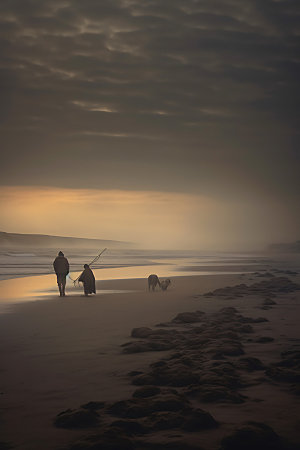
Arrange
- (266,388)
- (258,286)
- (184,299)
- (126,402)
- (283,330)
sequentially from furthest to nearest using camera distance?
1. (258,286)
2. (184,299)
3. (283,330)
4. (266,388)
5. (126,402)

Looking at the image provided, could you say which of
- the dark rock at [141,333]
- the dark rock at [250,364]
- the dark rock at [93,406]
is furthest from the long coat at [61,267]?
the dark rock at [93,406]

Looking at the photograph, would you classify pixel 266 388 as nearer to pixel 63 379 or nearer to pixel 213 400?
pixel 213 400

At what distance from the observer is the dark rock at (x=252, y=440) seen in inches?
194

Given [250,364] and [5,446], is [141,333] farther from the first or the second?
[5,446]

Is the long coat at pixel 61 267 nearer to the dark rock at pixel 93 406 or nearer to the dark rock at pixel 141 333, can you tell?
the dark rock at pixel 141 333

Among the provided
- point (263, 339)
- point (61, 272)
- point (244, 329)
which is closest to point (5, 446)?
point (263, 339)

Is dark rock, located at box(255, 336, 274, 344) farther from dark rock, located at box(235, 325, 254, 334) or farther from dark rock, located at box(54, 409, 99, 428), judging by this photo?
dark rock, located at box(54, 409, 99, 428)

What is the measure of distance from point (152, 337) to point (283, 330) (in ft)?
10.2

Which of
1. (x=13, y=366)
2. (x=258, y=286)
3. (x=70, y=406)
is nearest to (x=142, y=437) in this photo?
(x=70, y=406)

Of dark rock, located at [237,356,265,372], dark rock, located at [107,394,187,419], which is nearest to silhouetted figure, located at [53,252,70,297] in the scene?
dark rock, located at [237,356,265,372]

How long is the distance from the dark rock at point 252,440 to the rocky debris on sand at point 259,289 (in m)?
15.2

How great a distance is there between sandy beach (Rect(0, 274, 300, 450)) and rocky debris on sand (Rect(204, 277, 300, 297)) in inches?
214

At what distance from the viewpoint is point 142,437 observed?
5.37 meters

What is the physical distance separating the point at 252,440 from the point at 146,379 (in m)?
2.74
